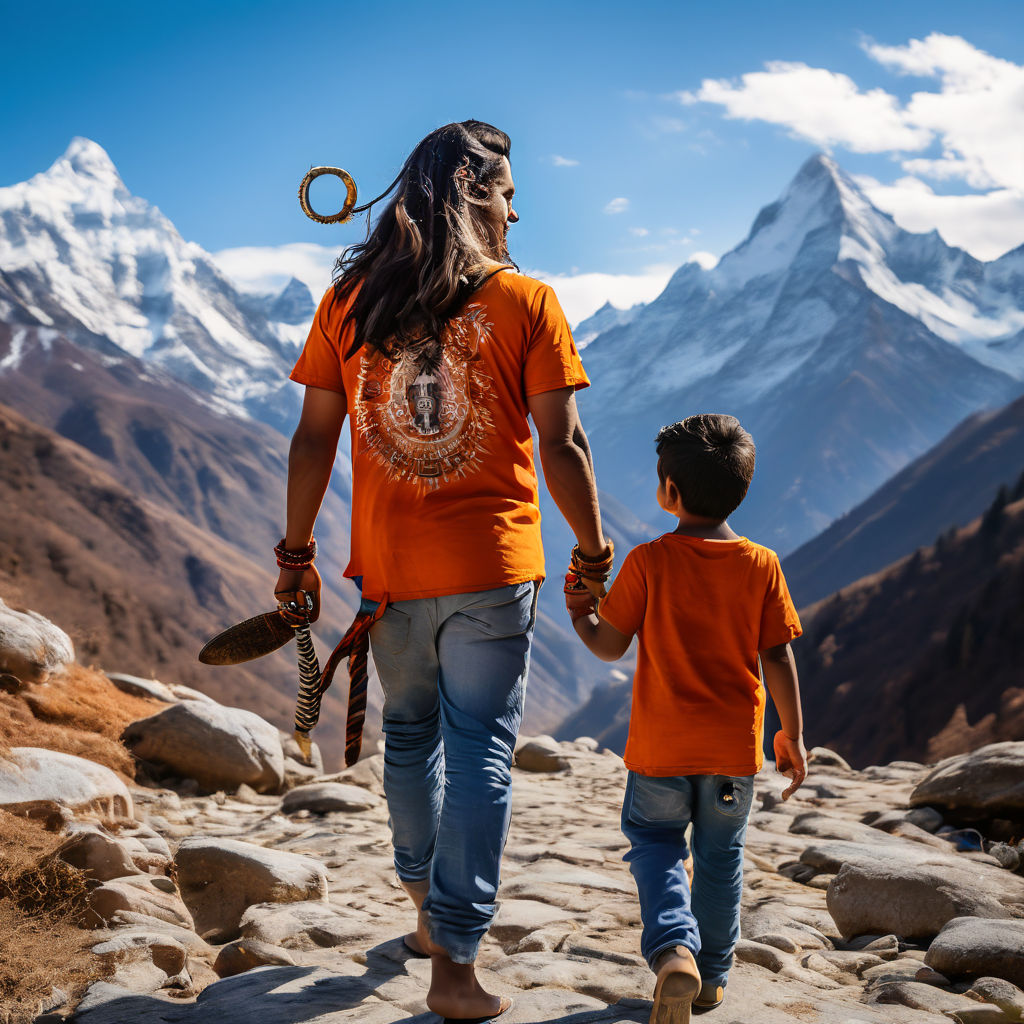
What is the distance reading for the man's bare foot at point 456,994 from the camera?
2350 millimetres

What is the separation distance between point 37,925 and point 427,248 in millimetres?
2285

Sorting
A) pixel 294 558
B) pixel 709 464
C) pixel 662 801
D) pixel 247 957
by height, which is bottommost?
pixel 247 957

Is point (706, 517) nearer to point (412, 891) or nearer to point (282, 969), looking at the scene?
point (412, 891)

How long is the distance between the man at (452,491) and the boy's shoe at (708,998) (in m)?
0.53

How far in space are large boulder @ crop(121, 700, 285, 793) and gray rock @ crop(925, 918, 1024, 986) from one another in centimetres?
444

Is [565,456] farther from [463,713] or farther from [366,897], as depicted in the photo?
[366,897]

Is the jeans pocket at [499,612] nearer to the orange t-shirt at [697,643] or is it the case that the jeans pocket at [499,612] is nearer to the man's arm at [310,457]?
the orange t-shirt at [697,643]

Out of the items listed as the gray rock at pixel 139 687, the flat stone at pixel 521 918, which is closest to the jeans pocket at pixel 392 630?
the flat stone at pixel 521 918

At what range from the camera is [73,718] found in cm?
575

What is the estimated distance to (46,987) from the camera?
256cm

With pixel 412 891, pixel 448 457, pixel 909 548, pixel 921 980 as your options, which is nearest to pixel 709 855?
pixel 412 891

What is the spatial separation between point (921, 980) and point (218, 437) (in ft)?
447

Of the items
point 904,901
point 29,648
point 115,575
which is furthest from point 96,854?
point 115,575

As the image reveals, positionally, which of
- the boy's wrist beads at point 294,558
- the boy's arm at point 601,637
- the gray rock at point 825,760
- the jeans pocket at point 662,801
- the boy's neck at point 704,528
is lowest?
the gray rock at point 825,760
